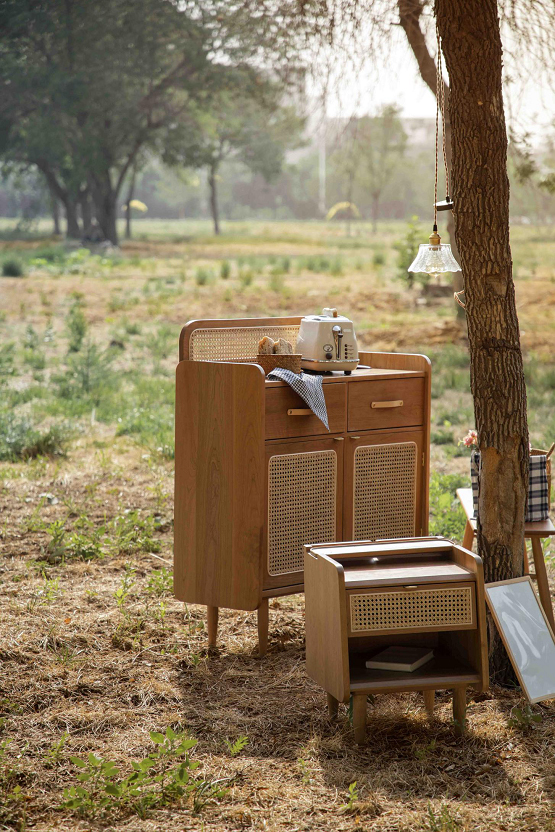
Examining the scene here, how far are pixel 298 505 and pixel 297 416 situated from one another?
0.37 meters

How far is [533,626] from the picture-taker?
Answer: 3.02 m

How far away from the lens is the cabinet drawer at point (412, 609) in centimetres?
264

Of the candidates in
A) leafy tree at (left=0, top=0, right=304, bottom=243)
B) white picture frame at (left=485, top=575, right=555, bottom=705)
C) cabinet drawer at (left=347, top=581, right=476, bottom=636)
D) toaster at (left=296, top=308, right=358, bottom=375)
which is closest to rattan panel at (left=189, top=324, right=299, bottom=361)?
toaster at (left=296, top=308, right=358, bottom=375)

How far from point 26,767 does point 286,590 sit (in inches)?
48.9

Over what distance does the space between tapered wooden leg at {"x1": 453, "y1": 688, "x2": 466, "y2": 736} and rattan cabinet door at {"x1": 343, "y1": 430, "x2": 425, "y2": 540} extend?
3.08 ft

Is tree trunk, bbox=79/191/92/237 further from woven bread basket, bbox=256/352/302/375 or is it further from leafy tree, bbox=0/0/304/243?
woven bread basket, bbox=256/352/302/375

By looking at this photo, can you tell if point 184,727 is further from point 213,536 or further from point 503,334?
point 503,334

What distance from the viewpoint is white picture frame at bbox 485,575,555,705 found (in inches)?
114

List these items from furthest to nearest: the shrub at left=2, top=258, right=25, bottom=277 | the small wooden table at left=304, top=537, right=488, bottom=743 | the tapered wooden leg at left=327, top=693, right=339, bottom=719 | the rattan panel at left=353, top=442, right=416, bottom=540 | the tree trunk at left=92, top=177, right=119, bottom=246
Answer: the tree trunk at left=92, top=177, right=119, bottom=246 < the shrub at left=2, top=258, right=25, bottom=277 < the rattan panel at left=353, top=442, right=416, bottom=540 < the tapered wooden leg at left=327, top=693, right=339, bottom=719 < the small wooden table at left=304, top=537, right=488, bottom=743

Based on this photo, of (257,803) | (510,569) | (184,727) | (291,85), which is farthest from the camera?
(291,85)

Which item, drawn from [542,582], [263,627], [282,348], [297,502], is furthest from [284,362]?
[542,582]

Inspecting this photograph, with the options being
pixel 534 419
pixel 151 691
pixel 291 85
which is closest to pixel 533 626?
pixel 151 691

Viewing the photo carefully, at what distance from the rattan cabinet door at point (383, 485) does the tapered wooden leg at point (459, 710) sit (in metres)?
0.94

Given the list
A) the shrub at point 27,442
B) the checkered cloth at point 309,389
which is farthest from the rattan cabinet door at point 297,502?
the shrub at point 27,442
